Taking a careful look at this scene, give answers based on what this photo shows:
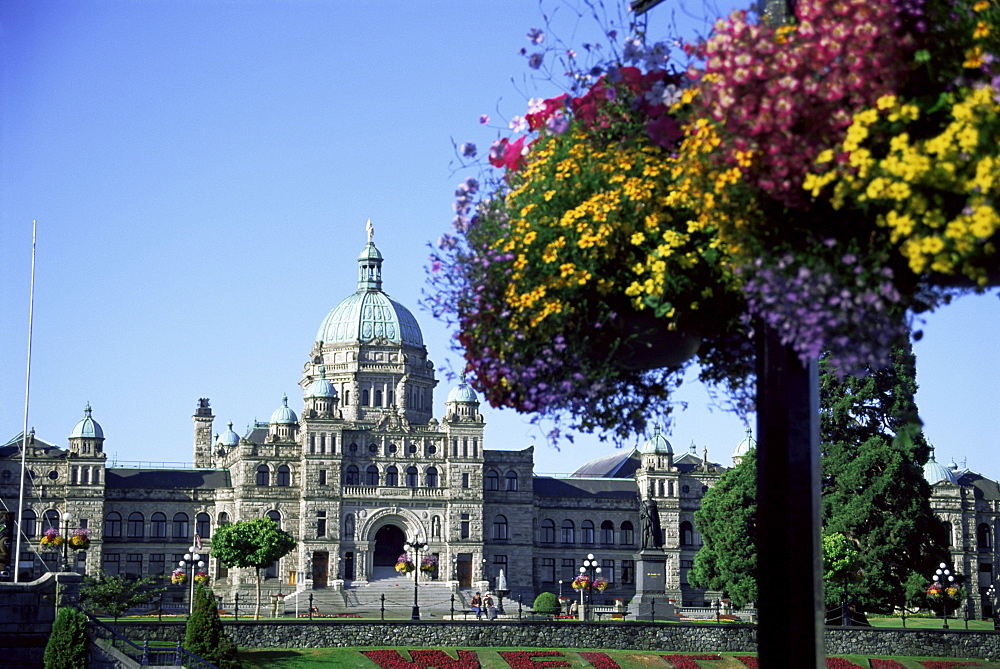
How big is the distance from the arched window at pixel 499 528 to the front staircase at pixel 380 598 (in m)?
6.30

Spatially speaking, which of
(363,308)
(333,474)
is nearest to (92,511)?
(333,474)

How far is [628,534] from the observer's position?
95000 millimetres

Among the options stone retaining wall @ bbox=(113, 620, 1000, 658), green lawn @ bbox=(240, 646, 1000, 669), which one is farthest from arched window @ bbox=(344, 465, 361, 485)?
green lawn @ bbox=(240, 646, 1000, 669)

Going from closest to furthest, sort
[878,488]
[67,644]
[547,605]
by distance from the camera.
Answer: [67,644]
[878,488]
[547,605]

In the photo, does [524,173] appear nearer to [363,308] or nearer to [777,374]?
[777,374]

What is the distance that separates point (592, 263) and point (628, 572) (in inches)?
3541

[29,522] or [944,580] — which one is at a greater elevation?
[29,522]

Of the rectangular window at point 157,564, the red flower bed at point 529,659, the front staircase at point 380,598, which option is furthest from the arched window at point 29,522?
the red flower bed at point 529,659

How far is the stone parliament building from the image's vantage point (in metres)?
86.2

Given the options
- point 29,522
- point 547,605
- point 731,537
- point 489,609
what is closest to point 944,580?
point 731,537

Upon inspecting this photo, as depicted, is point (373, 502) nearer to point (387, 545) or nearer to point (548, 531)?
point (387, 545)

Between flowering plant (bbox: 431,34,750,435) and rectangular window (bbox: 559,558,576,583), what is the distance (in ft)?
286

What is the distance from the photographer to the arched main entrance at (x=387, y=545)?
87.8m

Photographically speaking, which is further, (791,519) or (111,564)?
(111,564)
